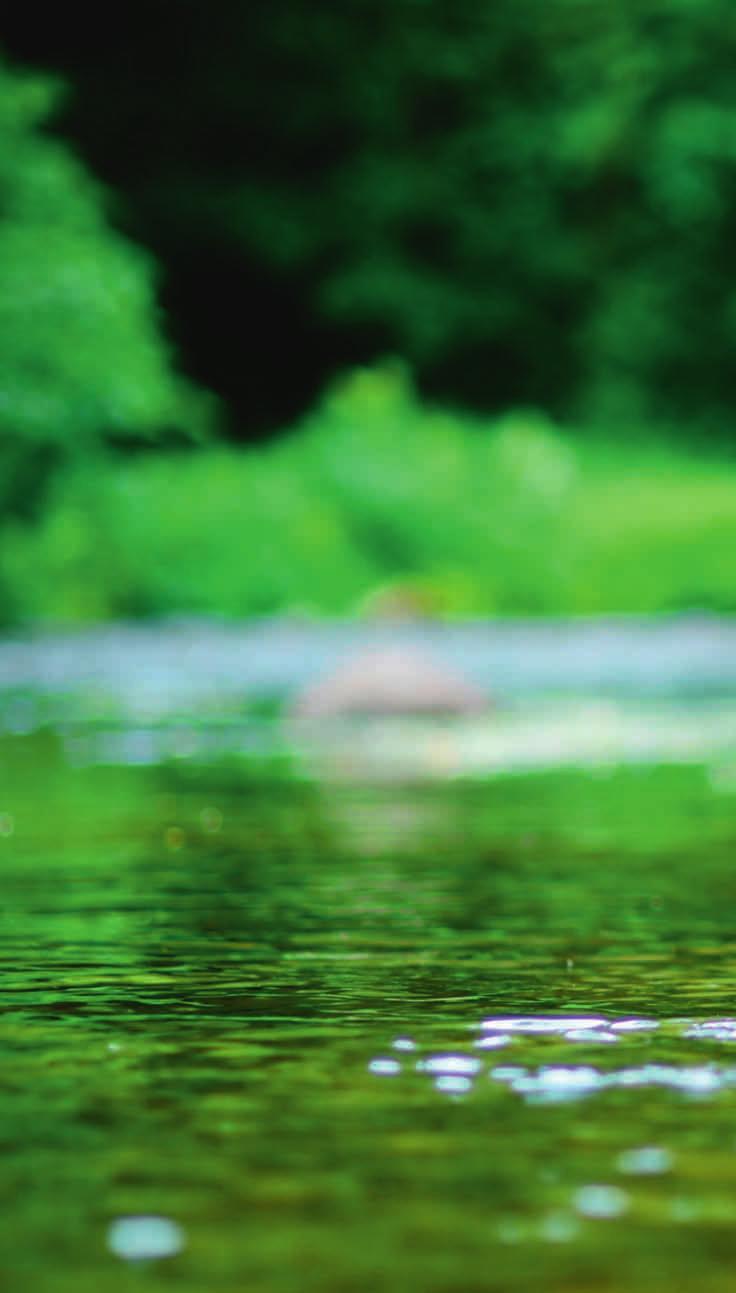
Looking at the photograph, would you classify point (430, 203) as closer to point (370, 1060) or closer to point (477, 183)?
point (477, 183)

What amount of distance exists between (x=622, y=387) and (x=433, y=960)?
112 ft

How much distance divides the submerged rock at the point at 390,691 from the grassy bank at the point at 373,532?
20.3ft

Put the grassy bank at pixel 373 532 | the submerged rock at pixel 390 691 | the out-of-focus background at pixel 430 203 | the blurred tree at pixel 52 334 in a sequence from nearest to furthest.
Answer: the submerged rock at pixel 390 691 < the blurred tree at pixel 52 334 < the grassy bank at pixel 373 532 < the out-of-focus background at pixel 430 203

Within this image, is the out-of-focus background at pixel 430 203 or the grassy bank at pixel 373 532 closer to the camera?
the grassy bank at pixel 373 532

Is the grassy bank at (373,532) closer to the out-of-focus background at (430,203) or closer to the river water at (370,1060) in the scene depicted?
the out-of-focus background at (430,203)

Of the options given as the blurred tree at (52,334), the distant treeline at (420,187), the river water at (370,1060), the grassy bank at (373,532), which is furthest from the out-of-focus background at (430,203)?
the river water at (370,1060)

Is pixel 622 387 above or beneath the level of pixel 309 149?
beneath

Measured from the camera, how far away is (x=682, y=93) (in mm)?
39281

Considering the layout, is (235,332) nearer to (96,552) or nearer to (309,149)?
(309,149)

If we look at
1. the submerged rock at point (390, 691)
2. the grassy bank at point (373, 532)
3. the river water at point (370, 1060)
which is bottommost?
the river water at point (370, 1060)

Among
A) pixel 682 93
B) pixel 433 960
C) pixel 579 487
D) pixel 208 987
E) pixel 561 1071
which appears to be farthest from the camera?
pixel 682 93

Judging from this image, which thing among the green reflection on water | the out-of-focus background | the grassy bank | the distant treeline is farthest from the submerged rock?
the distant treeline

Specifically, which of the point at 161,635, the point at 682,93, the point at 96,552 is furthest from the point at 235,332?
the point at 161,635

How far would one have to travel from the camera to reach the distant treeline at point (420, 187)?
130 feet
